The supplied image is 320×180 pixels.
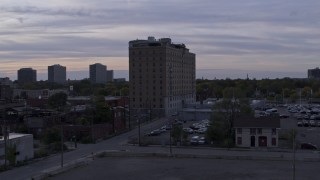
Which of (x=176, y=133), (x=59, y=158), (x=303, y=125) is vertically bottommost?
(x=59, y=158)

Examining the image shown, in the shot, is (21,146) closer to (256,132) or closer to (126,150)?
(126,150)

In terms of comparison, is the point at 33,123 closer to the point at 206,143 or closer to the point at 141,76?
the point at 206,143

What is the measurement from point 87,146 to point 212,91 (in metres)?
70.9

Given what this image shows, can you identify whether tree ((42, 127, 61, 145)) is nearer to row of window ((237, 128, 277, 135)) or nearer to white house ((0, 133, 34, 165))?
white house ((0, 133, 34, 165))

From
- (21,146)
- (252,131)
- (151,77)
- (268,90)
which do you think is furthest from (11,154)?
(268,90)

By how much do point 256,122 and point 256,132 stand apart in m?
0.73

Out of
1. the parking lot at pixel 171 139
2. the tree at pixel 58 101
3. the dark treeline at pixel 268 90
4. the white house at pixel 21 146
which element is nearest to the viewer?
the white house at pixel 21 146

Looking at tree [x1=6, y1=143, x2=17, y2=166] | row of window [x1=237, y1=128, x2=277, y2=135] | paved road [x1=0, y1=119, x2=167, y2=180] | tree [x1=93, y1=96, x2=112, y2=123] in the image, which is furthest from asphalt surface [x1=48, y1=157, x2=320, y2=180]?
tree [x1=93, y1=96, x2=112, y2=123]

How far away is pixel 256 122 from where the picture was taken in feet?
114

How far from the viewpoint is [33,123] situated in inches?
1608

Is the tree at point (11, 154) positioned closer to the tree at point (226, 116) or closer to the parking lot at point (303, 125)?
the tree at point (226, 116)

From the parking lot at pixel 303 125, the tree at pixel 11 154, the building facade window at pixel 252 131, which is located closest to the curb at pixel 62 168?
the tree at pixel 11 154

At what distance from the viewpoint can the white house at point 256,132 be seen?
34312mm

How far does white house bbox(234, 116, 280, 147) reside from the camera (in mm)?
34312
